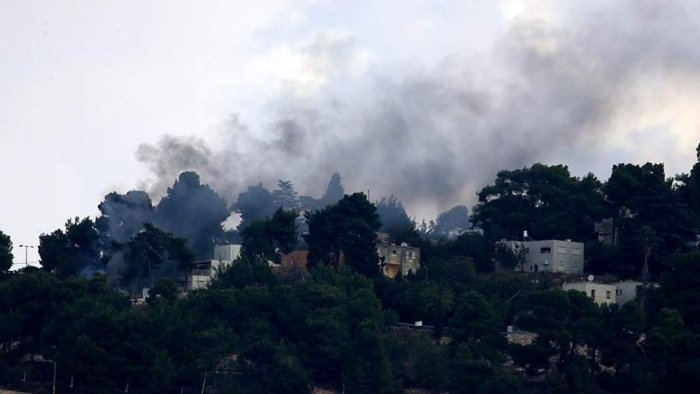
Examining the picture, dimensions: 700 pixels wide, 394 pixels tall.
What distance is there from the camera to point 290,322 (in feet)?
351

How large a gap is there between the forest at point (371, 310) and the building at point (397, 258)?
1559mm

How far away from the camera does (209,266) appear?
5157 inches

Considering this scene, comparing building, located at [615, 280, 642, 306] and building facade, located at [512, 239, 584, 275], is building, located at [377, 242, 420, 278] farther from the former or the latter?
building, located at [615, 280, 642, 306]

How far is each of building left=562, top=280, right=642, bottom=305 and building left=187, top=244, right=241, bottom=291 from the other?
26.3 meters

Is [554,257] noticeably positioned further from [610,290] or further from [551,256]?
[610,290]

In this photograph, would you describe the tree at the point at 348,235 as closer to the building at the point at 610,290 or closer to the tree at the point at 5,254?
the building at the point at 610,290

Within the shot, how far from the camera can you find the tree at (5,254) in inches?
4685

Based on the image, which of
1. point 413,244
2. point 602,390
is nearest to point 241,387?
point 602,390

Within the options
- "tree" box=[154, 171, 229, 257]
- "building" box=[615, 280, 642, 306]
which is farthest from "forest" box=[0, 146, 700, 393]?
"tree" box=[154, 171, 229, 257]

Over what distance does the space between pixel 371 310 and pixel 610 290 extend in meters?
19.1

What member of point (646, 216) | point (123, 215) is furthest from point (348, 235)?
point (123, 215)

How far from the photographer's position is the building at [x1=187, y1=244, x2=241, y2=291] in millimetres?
126625

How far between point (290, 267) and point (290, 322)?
1731 cm

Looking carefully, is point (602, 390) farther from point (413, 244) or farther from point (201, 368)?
point (413, 244)
